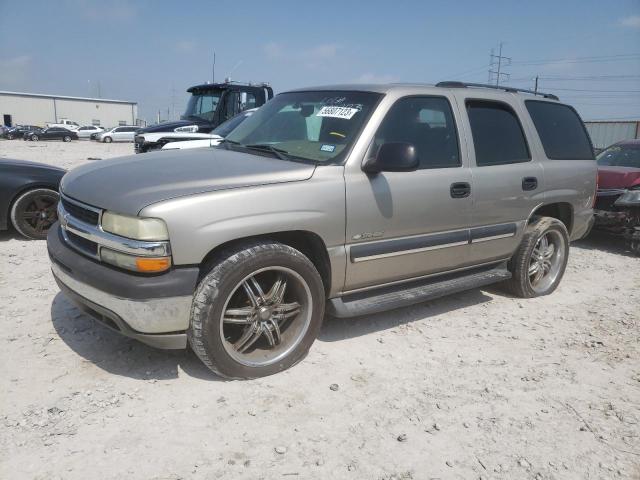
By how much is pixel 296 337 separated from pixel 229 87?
954 centimetres

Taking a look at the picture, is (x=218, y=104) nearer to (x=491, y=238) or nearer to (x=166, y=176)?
(x=491, y=238)

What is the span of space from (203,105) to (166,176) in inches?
387

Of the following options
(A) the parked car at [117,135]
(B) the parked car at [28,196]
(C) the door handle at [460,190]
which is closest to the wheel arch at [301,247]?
(C) the door handle at [460,190]

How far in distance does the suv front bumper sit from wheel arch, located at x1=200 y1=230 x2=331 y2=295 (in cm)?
18

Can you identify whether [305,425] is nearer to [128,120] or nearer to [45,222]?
[45,222]

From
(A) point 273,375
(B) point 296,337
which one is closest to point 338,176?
(B) point 296,337

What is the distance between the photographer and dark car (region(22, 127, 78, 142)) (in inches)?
1655

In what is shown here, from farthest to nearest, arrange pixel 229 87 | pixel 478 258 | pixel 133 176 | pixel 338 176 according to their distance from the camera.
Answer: pixel 229 87 < pixel 478 258 < pixel 338 176 < pixel 133 176

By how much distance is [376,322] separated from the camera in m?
4.20

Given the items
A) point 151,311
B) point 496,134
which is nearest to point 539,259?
point 496,134

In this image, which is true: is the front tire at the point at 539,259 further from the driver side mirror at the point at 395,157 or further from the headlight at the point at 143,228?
the headlight at the point at 143,228

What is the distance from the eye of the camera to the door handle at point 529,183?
4463 millimetres

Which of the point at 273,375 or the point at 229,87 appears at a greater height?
the point at 229,87

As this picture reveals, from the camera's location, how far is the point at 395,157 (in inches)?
128
